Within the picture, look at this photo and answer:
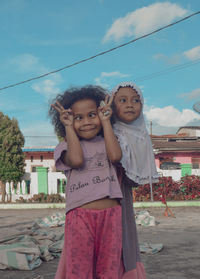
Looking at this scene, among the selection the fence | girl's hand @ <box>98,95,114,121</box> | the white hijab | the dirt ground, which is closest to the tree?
the fence

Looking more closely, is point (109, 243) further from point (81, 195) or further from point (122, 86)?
point (122, 86)

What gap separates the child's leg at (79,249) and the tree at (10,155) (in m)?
15.8

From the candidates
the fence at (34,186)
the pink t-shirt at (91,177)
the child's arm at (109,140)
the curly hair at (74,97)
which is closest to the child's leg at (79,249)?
the pink t-shirt at (91,177)

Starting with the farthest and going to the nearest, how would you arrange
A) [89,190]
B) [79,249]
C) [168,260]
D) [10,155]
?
[10,155]
[168,260]
[89,190]
[79,249]

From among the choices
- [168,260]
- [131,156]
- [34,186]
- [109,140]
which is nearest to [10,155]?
[34,186]

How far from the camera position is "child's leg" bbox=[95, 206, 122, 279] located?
2168 mm

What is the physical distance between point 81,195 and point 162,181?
540 inches

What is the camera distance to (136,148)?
2.51 metres

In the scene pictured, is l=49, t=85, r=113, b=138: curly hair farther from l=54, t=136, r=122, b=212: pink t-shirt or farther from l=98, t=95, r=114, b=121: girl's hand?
l=54, t=136, r=122, b=212: pink t-shirt

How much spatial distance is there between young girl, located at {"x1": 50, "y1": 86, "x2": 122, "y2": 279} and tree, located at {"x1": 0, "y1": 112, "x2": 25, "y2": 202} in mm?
15621

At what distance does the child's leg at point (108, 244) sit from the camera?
2.17 m

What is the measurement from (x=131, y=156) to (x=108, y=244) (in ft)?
2.02

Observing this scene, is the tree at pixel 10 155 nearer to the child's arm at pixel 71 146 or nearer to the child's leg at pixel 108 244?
the child's arm at pixel 71 146

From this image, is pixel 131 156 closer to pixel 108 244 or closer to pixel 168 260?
pixel 108 244
